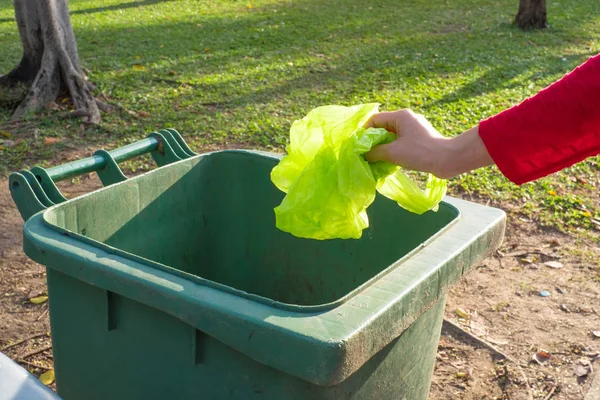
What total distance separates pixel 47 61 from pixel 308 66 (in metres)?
2.67

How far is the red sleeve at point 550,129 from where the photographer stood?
55.3 inches

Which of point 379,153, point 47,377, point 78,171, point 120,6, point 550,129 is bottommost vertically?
point 47,377

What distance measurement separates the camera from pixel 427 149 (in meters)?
1.61

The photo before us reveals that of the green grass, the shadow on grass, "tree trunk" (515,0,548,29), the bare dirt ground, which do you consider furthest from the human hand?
the shadow on grass

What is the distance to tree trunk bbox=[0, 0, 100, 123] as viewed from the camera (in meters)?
6.15

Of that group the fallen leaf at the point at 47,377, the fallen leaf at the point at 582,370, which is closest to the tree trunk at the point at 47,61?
the fallen leaf at the point at 47,377

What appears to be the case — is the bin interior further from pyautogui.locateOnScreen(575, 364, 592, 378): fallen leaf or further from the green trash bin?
pyautogui.locateOnScreen(575, 364, 592, 378): fallen leaf

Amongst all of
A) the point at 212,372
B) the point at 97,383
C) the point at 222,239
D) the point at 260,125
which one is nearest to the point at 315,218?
the point at 212,372

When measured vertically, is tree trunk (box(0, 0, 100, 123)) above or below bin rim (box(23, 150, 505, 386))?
below

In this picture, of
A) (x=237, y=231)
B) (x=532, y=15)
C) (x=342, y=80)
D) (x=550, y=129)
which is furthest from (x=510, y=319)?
(x=532, y=15)

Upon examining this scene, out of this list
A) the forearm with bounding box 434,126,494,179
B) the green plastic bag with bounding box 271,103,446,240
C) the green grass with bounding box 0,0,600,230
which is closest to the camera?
the forearm with bounding box 434,126,494,179

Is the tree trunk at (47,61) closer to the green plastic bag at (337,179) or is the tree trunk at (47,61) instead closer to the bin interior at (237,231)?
the bin interior at (237,231)

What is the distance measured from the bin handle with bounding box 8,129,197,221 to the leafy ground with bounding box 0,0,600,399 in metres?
1.19

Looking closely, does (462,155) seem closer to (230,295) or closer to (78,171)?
(230,295)
